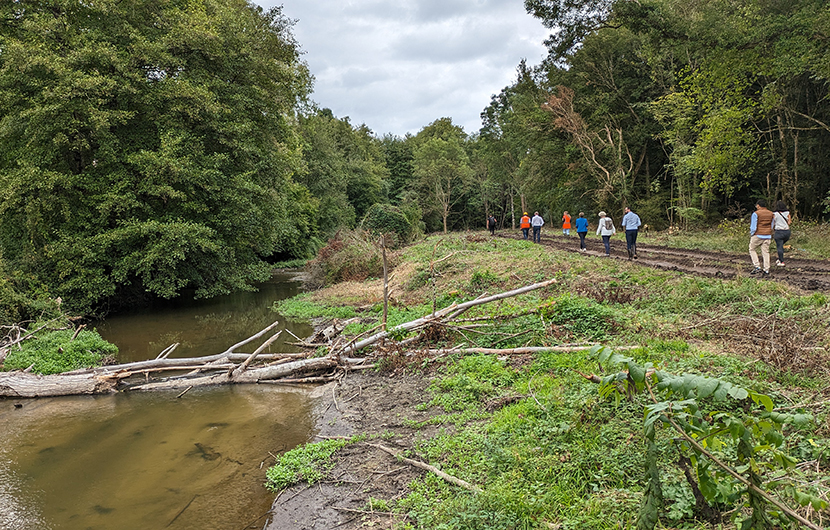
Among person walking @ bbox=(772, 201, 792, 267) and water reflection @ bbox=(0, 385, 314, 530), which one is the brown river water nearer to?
water reflection @ bbox=(0, 385, 314, 530)

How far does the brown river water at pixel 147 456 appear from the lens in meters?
5.14

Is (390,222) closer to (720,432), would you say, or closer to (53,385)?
(53,385)

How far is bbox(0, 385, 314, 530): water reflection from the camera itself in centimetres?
516

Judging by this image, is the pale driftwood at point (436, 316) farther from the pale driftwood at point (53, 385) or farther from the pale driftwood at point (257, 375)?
the pale driftwood at point (53, 385)

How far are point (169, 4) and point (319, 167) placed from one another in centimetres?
2499

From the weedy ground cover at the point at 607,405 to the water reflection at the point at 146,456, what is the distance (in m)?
2.19

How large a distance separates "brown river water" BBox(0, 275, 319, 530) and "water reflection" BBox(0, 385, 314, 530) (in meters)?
0.02

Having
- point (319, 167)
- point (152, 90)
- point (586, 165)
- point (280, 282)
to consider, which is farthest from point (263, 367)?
point (319, 167)

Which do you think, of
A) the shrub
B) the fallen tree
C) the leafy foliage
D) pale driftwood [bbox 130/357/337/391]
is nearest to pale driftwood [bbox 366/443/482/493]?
the leafy foliage

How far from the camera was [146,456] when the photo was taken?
655 centimetres

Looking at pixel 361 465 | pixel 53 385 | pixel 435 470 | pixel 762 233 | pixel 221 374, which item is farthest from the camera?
pixel 762 233

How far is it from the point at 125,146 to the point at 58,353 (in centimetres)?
1010

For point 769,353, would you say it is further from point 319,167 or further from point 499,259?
point 319,167

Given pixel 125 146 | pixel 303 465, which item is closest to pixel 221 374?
pixel 303 465
